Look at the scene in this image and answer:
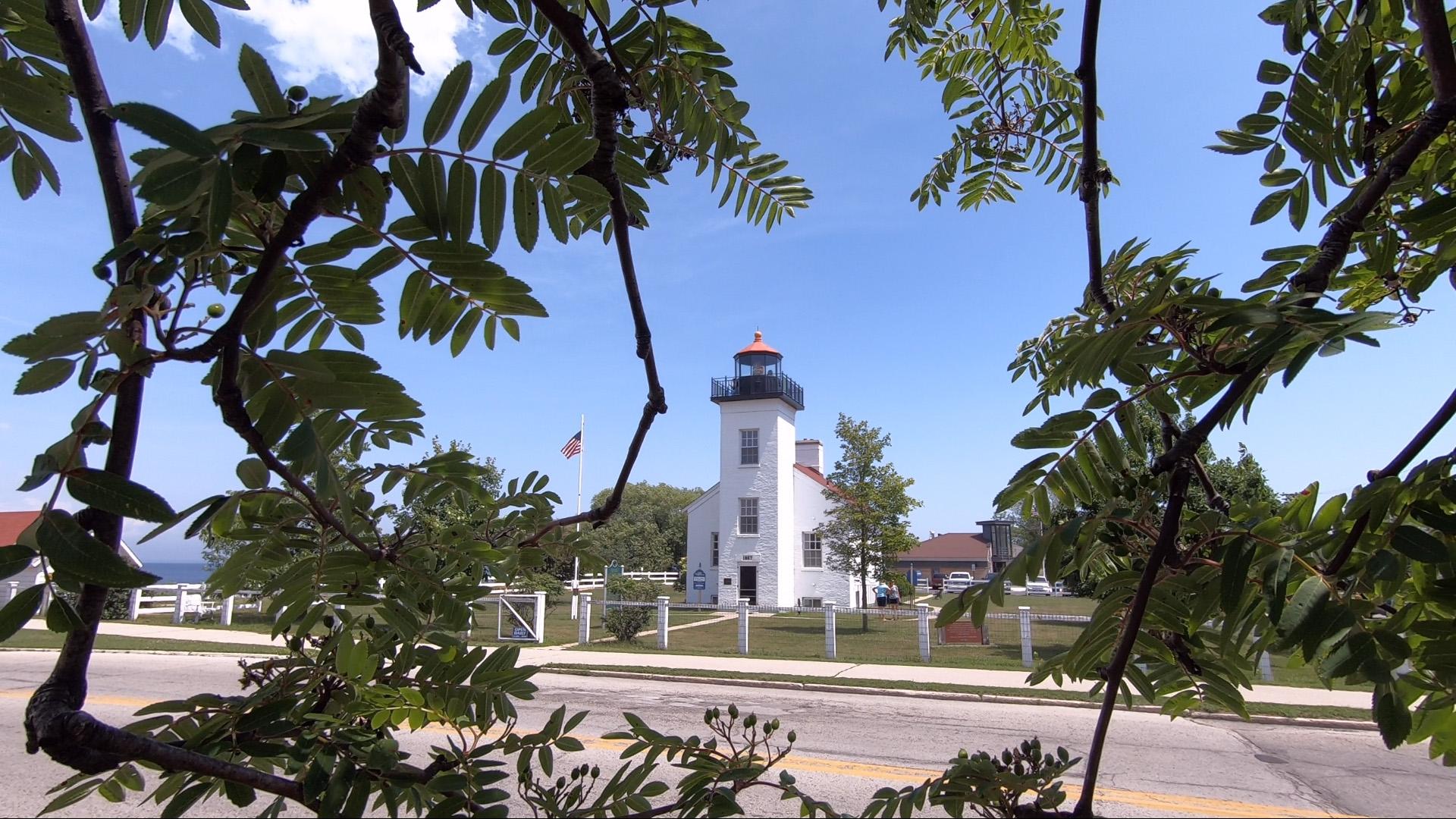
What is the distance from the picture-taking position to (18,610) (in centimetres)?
91

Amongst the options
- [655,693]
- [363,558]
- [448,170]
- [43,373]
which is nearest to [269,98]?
[448,170]

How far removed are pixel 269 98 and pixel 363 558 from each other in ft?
2.86

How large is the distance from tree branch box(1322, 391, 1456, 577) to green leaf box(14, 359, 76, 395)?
1681 millimetres

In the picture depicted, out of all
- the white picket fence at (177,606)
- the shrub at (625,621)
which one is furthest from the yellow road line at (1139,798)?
the white picket fence at (177,606)

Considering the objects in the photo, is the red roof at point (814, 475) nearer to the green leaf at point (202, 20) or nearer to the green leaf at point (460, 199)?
the green leaf at point (202, 20)

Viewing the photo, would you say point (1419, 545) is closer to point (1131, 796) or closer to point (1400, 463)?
point (1400, 463)

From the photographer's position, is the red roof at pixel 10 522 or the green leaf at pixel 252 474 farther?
the red roof at pixel 10 522

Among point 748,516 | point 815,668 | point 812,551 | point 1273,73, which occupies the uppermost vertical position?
point 1273,73

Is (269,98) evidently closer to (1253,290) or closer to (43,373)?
(43,373)

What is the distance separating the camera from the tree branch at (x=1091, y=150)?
139 centimetres

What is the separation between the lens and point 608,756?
848 centimetres

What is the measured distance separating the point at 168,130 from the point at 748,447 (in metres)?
31.5

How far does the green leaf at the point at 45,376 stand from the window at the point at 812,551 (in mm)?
33399

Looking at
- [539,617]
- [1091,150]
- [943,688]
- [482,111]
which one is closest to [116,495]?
[482,111]
